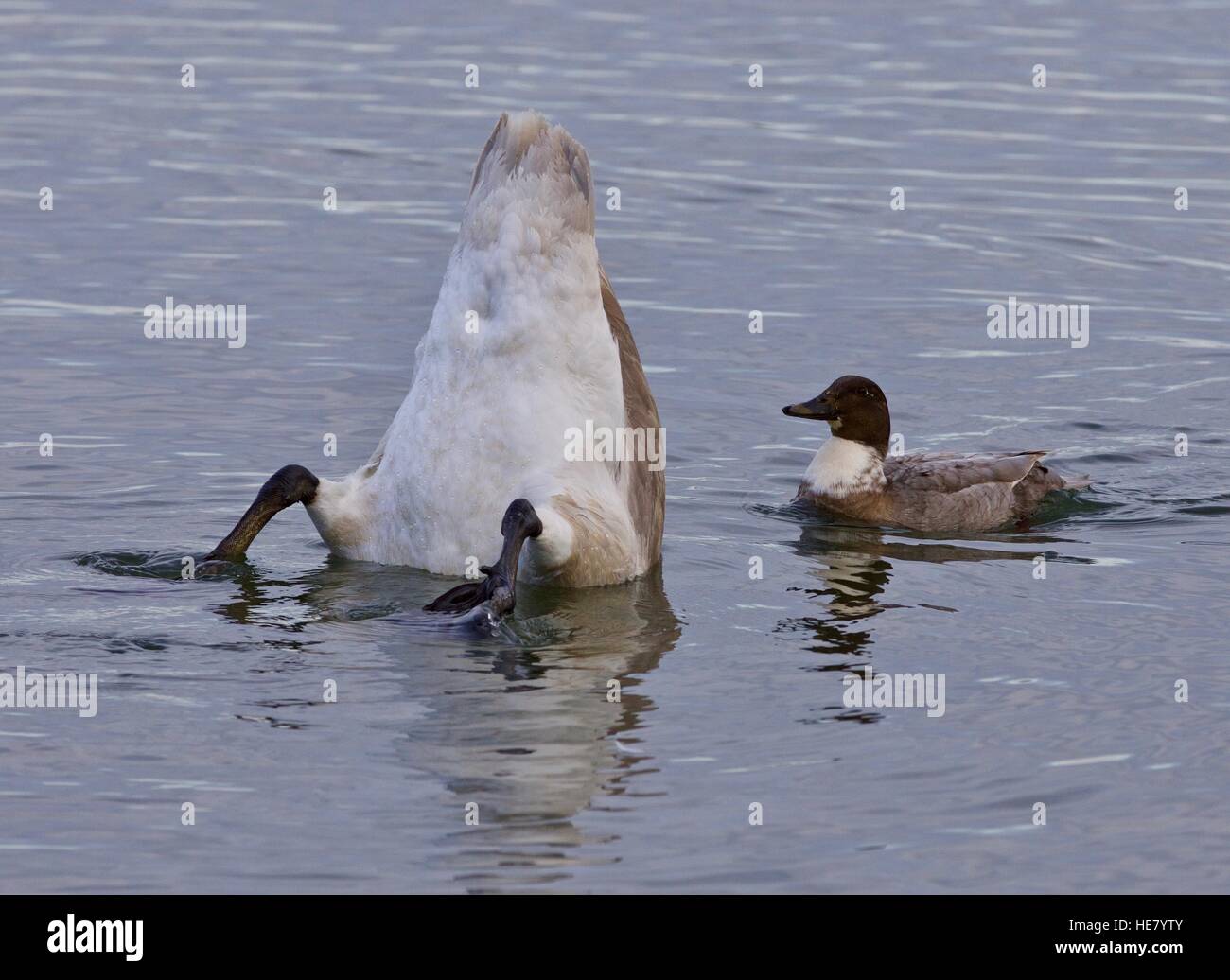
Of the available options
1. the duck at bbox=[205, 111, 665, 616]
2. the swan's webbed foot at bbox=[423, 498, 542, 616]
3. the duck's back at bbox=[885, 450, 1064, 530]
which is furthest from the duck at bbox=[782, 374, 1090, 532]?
the swan's webbed foot at bbox=[423, 498, 542, 616]

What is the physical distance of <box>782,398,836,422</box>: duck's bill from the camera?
45.0 ft

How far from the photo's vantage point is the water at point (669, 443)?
770 cm

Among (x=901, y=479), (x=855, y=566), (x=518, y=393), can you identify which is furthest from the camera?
(x=901, y=479)

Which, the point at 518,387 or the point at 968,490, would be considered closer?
the point at 518,387

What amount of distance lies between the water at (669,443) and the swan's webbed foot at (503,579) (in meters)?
0.17

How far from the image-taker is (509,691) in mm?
8992
